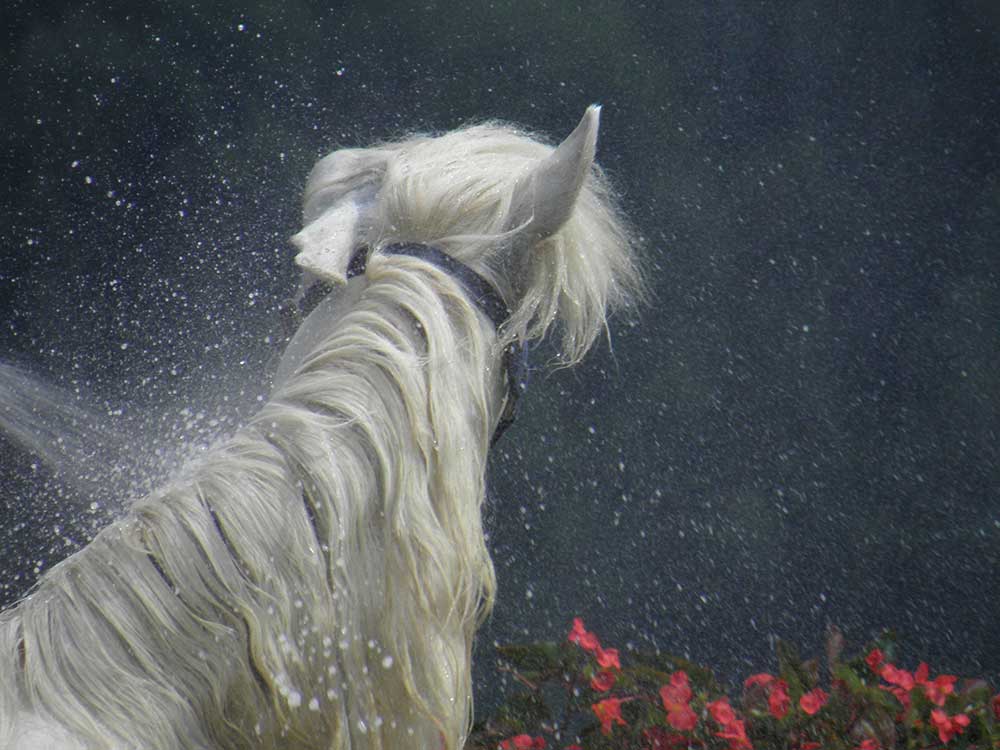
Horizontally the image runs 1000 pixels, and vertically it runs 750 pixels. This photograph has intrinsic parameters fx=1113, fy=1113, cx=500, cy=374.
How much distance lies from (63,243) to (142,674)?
7.89ft

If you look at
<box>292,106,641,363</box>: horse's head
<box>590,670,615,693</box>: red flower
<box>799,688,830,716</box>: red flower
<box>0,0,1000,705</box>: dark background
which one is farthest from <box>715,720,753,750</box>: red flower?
<box>0,0,1000,705</box>: dark background

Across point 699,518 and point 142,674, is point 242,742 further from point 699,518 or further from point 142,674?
point 699,518

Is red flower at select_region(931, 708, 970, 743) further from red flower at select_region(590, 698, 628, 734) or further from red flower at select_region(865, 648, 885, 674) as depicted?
red flower at select_region(590, 698, 628, 734)

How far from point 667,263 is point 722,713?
55.1 inches

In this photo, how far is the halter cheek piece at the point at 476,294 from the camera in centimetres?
115

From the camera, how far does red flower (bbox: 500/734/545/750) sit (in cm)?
215

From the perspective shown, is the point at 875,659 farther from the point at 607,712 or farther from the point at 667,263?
the point at 667,263

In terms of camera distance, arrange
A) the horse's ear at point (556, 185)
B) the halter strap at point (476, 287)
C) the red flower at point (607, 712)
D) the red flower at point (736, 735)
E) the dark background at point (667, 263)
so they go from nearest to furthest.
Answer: the horse's ear at point (556, 185) → the halter strap at point (476, 287) → the red flower at point (736, 735) → the red flower at point (607, 712) → the dark background at point (667, 263)

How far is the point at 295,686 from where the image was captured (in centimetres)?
97

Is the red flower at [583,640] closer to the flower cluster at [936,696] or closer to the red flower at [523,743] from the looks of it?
the red flower at [523,743]

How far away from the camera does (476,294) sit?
3.76ft

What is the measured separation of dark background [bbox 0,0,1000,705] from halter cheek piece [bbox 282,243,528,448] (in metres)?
1.81

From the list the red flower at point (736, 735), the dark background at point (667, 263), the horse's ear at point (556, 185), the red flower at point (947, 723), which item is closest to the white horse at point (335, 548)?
the horse's ear at point (556, 185)

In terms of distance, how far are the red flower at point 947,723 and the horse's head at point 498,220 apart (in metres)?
1.16
